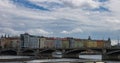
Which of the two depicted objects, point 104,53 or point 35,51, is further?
point 35,51

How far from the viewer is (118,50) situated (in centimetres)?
12925

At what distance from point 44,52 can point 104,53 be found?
177 ft

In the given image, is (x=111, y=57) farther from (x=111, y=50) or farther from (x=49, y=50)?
(x=49, y=50)

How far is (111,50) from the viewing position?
13738cm

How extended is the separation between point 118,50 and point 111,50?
27.1 feet

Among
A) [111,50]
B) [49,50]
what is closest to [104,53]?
[111,50]

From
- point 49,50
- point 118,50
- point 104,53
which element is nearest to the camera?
point 118,50

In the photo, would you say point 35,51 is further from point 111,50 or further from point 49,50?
point 111,50

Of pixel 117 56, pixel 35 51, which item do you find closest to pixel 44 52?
pixel 35 51

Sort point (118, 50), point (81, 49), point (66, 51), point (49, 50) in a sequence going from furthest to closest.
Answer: point (49, 50) → point (66, 51) → point (81, 49) → point (118, 50)

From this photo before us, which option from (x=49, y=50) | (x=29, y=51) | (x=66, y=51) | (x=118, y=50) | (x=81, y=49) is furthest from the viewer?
(x=29, y=51)

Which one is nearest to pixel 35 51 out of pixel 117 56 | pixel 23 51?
pixel 23 51

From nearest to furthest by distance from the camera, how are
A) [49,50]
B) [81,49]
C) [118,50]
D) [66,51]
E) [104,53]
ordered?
[118,50]
[104,53]
[81,49]
[66,51]
[49,50]

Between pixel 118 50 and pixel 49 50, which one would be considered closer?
pixel 118 50
